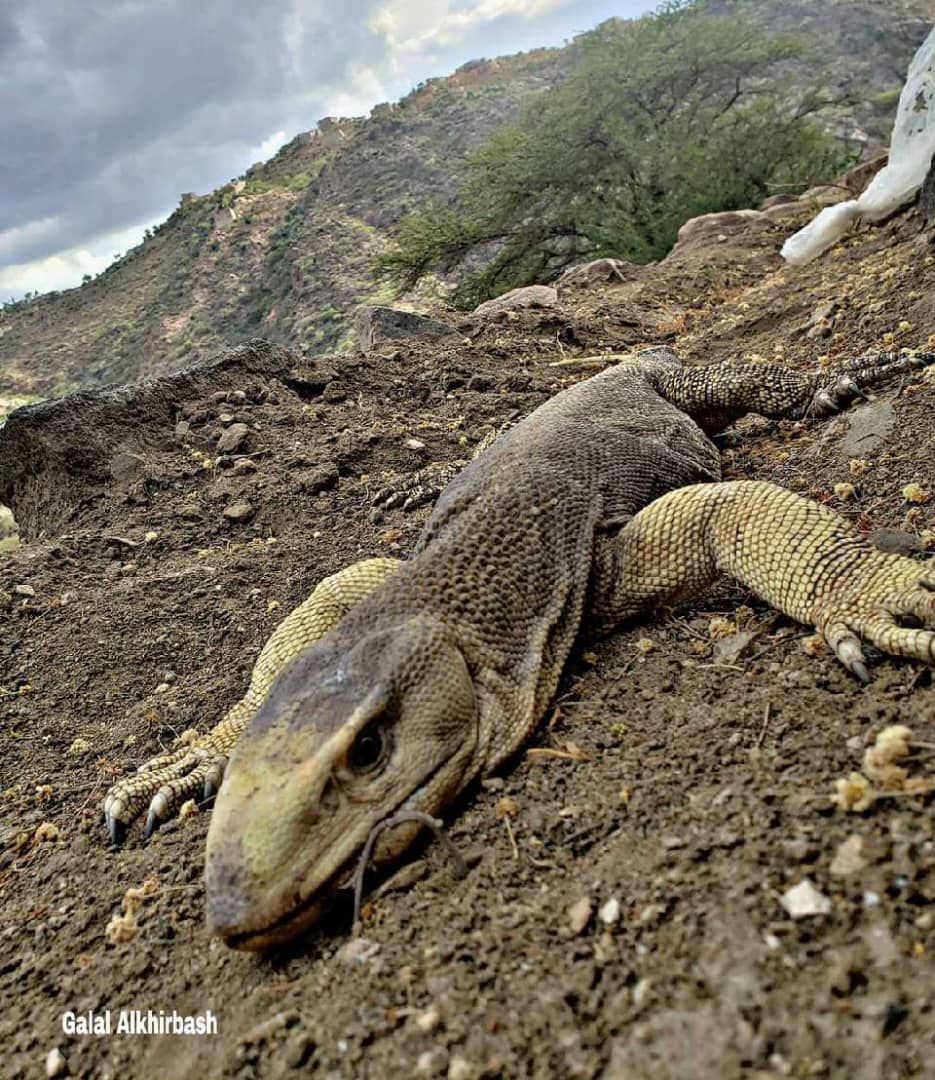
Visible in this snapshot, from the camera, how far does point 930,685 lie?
182 cm

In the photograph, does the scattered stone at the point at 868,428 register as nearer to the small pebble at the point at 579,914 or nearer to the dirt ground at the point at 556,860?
the dirt ground at the point at 556,860

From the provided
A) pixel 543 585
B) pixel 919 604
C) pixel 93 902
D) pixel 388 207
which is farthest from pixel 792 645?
pixel 388 207

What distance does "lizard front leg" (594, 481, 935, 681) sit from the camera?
204 cm

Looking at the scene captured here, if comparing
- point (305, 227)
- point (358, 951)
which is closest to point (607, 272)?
point (358, 951)

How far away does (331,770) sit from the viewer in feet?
5.85

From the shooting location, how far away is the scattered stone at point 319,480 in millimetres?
4969

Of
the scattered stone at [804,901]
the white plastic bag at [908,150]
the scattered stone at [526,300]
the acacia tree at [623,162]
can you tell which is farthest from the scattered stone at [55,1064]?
the acacia tree at [623,162]

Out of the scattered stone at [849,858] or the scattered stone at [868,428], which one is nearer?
the scattered stone at [849,858]

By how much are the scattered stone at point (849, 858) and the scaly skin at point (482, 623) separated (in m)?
0.68

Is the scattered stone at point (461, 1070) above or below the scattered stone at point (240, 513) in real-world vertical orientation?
below

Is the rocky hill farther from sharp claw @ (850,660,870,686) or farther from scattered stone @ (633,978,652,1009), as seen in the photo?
scattered stone @ (633,978,652,1009)

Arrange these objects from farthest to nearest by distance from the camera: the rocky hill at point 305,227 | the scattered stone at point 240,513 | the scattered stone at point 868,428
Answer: the rocky hill at point 305,227, the scattered stone at point 240,513, the scattered stone at point 868,428

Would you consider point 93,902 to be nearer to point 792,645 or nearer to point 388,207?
point 792,645

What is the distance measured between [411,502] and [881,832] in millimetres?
3296
